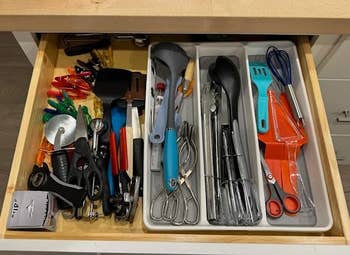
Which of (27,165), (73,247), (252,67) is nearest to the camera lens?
(73,247)

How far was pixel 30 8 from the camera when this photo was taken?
0.60 meters

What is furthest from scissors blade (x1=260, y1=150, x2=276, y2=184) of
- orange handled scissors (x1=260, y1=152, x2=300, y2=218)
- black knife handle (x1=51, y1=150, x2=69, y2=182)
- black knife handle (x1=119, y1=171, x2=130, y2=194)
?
black knife handle (x1=51, y1=150, x2=69, y2=182)

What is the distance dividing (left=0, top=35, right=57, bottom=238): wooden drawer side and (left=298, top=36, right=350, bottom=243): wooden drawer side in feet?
1.57

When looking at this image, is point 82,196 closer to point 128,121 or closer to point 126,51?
point 128,121

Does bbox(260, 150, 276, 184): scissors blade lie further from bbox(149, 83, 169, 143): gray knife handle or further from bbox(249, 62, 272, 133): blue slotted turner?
bbox(149, 83, 169, 143): gray knife handle

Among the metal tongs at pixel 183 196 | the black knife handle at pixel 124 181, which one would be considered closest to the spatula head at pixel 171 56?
the metal tongs at pixel 183 196

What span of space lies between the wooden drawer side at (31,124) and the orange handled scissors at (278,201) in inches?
15.7

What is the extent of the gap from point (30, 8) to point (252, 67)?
407 mm

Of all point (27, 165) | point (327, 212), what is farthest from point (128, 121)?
point (327, 212)

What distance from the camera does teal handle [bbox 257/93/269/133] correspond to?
0.66 meters

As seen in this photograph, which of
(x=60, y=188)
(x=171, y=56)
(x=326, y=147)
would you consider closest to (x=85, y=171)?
(x=60, y=188)

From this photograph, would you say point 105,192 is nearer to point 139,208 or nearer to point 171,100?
point 139,208

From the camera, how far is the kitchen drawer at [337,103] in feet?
2.65

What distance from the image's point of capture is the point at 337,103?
884mm
